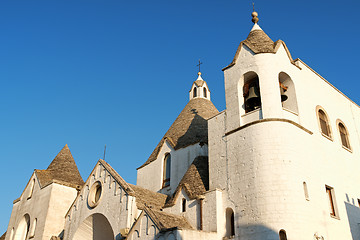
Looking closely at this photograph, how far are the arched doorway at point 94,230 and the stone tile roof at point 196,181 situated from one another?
4.90m

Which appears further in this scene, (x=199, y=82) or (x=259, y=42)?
(x=199, y=82)

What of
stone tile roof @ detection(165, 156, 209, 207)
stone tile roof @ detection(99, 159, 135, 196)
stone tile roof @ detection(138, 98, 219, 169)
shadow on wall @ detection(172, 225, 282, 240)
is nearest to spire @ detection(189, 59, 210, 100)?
stone tile roof @ detection(138, 98, 219, 169)

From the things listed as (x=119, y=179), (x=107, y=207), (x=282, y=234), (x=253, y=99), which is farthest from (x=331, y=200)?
(x=107, y=207)

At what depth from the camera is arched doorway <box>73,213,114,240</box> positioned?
23.2 metres

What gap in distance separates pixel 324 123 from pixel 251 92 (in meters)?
5.22

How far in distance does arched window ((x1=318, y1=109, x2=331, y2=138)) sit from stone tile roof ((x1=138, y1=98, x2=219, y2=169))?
25.6 ft

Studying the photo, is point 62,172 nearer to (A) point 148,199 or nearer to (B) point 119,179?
(B) point 119,179

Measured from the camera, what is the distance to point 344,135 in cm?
2330

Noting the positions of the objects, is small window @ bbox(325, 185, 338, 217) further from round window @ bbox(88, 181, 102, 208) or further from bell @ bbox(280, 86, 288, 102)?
round window @ bbox(88, 181, 102, 208)

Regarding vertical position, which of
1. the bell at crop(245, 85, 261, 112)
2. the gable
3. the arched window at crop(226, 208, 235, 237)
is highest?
the bell at crop(245, 85, 261, 112)

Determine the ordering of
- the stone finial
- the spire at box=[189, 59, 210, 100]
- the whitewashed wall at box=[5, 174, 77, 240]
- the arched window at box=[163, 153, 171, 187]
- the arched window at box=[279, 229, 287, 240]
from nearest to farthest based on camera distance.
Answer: the arched window at box=[279, 229, 287, 240] → the stone finial → the whitewashed wall at box=[5, 174, 77, 240] → the arched window at box=[163, 153, 171, 187] → the spire at box=[189, 59, 210, 100]

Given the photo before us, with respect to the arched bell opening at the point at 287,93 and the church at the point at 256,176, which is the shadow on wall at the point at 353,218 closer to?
the church at the point at 256,176

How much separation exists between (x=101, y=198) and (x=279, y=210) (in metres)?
11.0

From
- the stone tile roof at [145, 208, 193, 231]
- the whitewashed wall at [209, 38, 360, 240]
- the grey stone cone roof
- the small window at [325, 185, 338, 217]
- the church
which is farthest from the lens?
the grey stone cone roof
